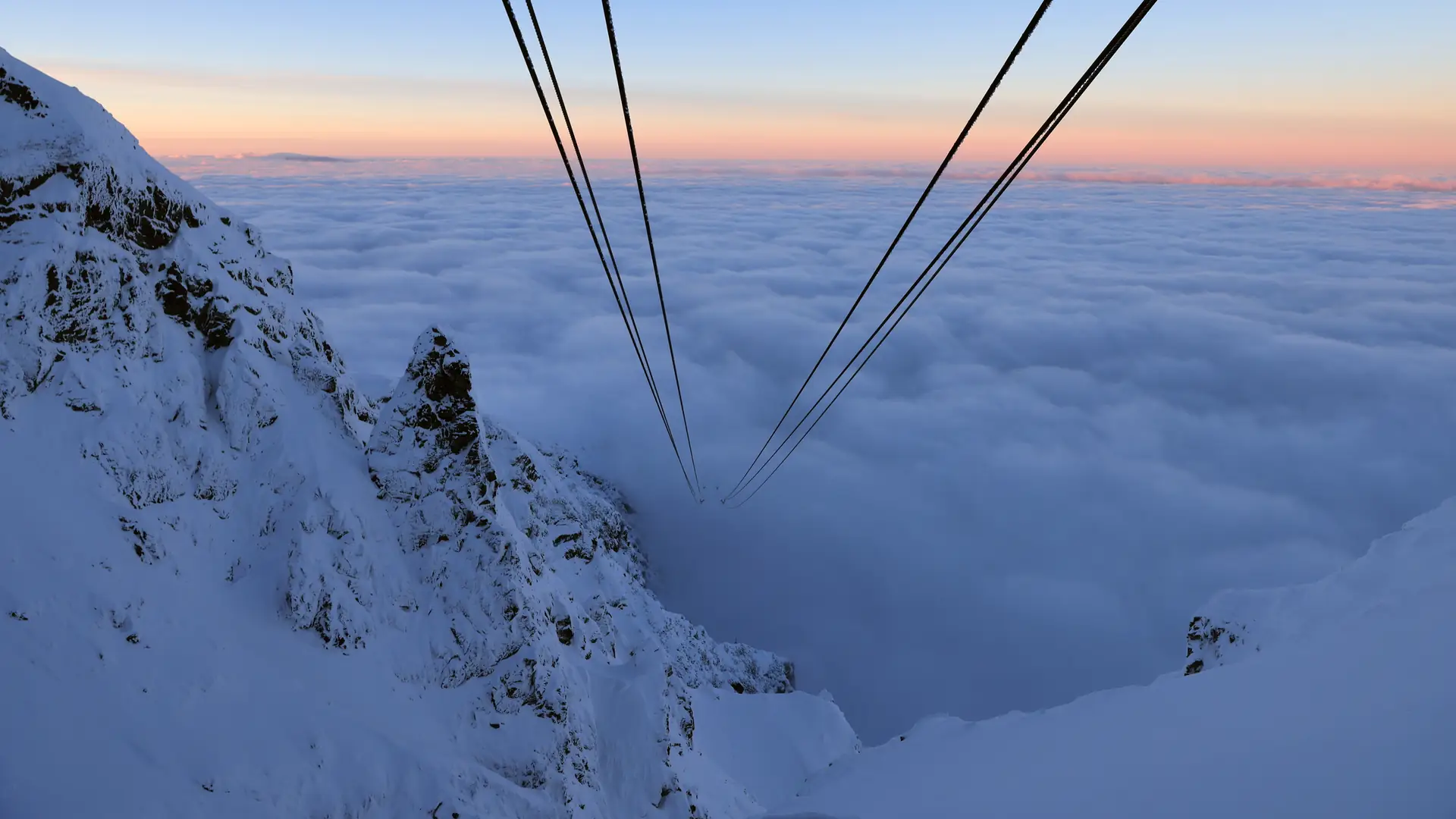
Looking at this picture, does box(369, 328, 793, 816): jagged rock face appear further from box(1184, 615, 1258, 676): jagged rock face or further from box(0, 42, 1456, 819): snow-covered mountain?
box(1184, 615, 1258, 676): jagged rock face

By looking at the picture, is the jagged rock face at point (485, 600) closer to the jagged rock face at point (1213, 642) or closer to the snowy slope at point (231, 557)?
the snowy slope at point (231, 557)

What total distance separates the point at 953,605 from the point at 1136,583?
4180 centimetres

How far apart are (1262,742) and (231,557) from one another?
22.1 metres

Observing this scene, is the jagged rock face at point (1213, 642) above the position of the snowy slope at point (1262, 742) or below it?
below

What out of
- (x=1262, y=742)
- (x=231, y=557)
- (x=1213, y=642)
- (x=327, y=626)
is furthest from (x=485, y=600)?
(x=1213, y=642)

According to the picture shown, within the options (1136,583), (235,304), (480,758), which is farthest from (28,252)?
(1136,583)

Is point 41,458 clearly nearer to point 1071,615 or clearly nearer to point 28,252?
point 28,252

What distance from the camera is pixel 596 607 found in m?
36.8

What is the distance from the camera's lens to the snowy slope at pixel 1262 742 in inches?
280

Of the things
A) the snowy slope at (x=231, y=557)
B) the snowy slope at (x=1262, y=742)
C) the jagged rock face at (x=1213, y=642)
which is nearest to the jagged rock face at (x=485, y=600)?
the snowy slope at (x=231, y=557)

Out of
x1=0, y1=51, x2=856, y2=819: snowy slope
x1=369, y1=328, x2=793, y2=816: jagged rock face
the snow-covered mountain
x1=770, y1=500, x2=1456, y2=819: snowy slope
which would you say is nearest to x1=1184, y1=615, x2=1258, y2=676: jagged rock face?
the snow-covered mountain

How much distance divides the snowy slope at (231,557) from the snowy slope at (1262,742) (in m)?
10.8

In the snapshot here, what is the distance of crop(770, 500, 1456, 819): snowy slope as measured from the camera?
7.11 m

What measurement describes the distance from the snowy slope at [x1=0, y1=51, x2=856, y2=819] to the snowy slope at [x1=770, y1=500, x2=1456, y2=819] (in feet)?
35.4
